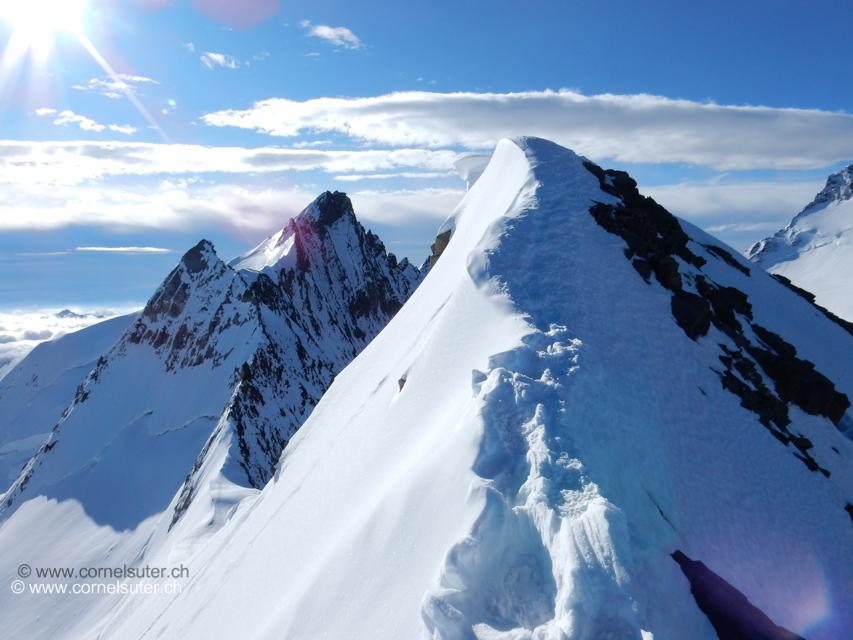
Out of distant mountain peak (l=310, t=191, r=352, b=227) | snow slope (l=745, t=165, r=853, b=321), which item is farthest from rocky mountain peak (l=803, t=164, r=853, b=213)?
distant mountain peak (l=310, t=191, r=352, b=227)

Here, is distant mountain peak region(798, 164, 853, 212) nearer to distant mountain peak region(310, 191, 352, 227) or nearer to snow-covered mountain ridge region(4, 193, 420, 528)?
distant mountain peak region(310, 191, 352, 227)

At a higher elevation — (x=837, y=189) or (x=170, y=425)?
(x=837, y=189)

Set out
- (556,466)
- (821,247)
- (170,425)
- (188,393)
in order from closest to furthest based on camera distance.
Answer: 1. (556,466)
2. (170,425)
3. (188,393)
4. (821,247)

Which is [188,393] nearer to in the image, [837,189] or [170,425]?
[170,425]

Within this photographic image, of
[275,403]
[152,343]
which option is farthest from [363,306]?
[275,403]

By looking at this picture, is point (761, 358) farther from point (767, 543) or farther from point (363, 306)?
point (363, 306)

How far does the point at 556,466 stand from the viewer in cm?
782

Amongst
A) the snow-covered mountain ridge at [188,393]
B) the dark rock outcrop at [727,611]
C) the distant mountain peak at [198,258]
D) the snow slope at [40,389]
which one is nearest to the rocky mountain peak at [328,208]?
the snow-covered mountain ridge at [188,393]

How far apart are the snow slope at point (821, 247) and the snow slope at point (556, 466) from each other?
134m

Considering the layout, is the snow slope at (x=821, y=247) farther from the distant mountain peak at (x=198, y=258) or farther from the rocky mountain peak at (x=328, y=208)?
the distant mountain peak at (x=198, y=258)

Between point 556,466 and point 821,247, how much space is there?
199m

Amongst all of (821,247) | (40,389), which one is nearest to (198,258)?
(40,389)

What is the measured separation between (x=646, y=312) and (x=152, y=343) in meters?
105

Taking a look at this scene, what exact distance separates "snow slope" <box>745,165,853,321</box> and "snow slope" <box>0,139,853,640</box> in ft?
439
